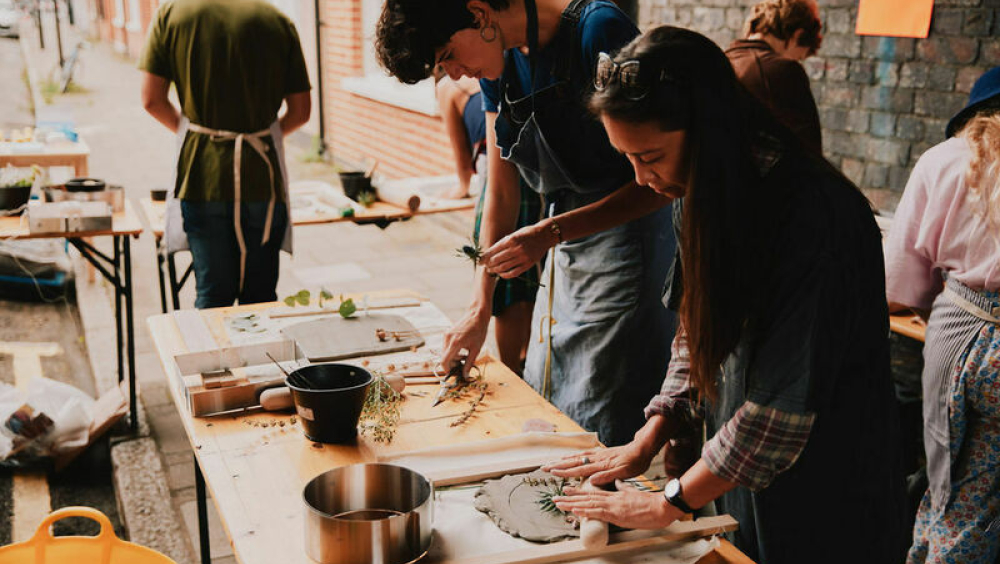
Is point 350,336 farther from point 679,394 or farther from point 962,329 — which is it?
point 962,329

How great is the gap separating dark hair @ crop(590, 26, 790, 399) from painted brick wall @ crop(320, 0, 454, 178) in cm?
624

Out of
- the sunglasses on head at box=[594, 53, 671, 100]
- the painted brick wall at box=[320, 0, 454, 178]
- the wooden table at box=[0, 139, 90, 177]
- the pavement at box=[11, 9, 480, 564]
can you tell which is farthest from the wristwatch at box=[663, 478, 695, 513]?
the painted brick wall at box=[320, 0, 454, 178]

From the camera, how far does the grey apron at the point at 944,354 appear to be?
2592 millimetres

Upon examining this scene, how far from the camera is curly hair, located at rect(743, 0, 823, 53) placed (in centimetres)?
376

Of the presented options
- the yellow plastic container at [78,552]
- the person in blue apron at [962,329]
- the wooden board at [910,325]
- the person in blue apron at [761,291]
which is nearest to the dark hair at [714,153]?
the person in blue apron at [761,291]

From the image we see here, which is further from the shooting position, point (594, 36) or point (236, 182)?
point (236, 182)

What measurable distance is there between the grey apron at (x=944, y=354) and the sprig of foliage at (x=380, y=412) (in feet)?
5.18

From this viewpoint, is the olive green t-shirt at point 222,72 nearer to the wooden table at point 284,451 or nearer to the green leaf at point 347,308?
the green leaf at point 347,308

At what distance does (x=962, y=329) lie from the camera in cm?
262

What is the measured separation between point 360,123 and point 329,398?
793 centimetres

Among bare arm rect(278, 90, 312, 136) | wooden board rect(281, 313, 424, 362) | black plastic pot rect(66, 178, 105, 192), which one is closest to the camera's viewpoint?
wooden board rect(281, 313, 424, 362)

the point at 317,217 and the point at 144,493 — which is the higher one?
the point at 317,217

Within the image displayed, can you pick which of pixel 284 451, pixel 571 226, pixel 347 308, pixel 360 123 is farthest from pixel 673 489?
pixel 360 123

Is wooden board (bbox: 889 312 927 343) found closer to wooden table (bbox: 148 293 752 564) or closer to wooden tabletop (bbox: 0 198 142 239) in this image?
wooden table (bbox: 148 293 752 564)
